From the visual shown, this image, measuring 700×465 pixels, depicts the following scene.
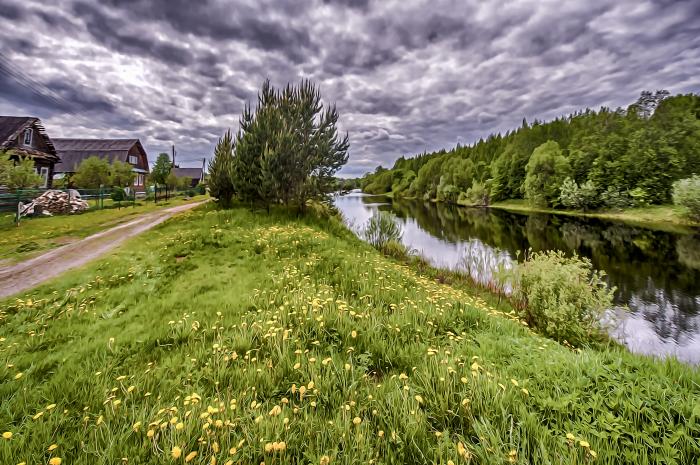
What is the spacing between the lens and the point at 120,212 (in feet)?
79.5

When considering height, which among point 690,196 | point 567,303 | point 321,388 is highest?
point 690,196

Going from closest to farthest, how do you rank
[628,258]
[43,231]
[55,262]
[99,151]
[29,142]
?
1. [55,262]
2. [43,231]
3. [628,258]
4. [29,142]
5. [99,151]

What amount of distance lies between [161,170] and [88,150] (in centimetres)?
1488

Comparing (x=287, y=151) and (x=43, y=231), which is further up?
(x=287, y=151)

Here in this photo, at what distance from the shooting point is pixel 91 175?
32.3 m

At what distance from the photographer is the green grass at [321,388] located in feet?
7.95

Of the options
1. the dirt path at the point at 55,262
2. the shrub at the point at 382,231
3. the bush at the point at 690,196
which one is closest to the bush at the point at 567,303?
the shrub at the point at 382,231

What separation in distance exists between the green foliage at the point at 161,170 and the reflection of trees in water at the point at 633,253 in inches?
1675

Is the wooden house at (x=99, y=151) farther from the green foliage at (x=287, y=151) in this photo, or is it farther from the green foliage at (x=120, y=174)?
the green foliage at (x=287, y=151)

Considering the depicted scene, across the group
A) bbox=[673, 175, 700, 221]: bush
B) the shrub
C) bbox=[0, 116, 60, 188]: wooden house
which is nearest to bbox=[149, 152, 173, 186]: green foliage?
bbox=[0, 116, 60, 188]: wooden house

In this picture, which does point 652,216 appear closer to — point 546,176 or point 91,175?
point 546,176

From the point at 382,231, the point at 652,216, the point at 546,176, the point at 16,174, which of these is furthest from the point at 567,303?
Result: the point at 546,176

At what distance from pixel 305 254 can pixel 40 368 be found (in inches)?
266

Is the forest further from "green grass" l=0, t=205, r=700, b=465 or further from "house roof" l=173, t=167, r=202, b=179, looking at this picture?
"house roof" l=173, t=167, r=202, b=179
